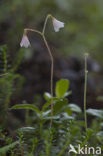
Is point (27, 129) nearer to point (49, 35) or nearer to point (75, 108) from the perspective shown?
point (75, 108)

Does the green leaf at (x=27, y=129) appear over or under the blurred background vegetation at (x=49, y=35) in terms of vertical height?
under

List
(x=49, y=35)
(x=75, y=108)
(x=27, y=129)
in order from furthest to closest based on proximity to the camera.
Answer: (x=49, y=35), (x=75, y=108), (x=27, y=129)

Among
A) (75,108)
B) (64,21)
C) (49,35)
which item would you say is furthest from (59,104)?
(64,21)

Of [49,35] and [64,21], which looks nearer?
[49,35]

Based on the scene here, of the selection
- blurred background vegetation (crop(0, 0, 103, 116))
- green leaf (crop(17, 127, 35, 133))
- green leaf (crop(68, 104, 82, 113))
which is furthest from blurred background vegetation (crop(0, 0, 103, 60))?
green leaf (crop(17, 127, 35, 133))

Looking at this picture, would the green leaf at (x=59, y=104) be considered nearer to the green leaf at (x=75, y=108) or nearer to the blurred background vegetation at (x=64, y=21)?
the green leaf at (x=75, y=108)

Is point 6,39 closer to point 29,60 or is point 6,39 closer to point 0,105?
point 29,60

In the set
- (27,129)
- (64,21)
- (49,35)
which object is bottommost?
(27,129)

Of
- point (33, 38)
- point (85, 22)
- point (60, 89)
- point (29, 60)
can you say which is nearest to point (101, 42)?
point (85, 22)

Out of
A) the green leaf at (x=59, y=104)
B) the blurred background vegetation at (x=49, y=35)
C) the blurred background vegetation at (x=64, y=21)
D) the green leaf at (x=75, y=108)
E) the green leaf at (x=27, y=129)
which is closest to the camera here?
the green leaf at (x=27, y=129)

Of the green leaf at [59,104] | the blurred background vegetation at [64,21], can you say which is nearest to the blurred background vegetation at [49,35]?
the blurred background vegetation at [64,21]

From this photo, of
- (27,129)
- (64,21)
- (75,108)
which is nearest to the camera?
(27,129)
